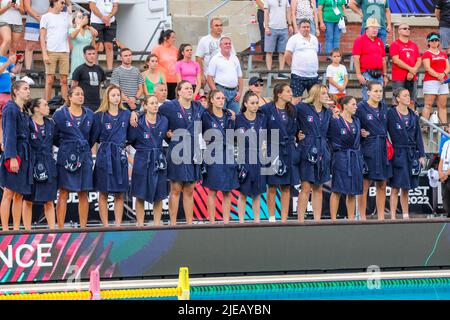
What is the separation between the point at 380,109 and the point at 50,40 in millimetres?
5373

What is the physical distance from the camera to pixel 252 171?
1590cm

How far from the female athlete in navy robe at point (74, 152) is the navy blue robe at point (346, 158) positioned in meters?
3.33

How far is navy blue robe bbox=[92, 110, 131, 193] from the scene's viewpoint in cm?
1534

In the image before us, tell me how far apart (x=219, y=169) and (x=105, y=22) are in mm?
5049

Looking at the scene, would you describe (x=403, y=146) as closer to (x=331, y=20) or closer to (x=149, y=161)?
(x=149, y=161)

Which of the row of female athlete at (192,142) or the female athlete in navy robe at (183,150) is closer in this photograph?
the row of female athlete at (192,142)

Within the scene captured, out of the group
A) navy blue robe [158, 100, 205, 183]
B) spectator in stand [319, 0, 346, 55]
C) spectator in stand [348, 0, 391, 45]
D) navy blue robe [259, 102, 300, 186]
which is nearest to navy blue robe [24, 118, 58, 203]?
navy blue robe [158, 100, 205, 183]

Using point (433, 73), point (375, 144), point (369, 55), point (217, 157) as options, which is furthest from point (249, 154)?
point (433, 73)

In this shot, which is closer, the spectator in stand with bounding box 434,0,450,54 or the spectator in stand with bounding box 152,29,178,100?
the spectator in stand with bounding box 152,29,178,100

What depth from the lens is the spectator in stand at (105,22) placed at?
64.4 ft

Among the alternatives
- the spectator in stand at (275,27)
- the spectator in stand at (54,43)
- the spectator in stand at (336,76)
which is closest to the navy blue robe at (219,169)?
the spectator in stand at (54,43)

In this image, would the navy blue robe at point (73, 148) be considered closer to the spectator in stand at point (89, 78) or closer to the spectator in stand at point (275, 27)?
the spectator in stand at point (89, 78)

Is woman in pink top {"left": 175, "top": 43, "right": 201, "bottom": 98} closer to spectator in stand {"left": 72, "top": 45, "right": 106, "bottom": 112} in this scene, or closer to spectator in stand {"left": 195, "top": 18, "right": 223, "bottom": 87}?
spectator in stand {"left": 195, "top": 18, "right": 223, "bottom": 87}
